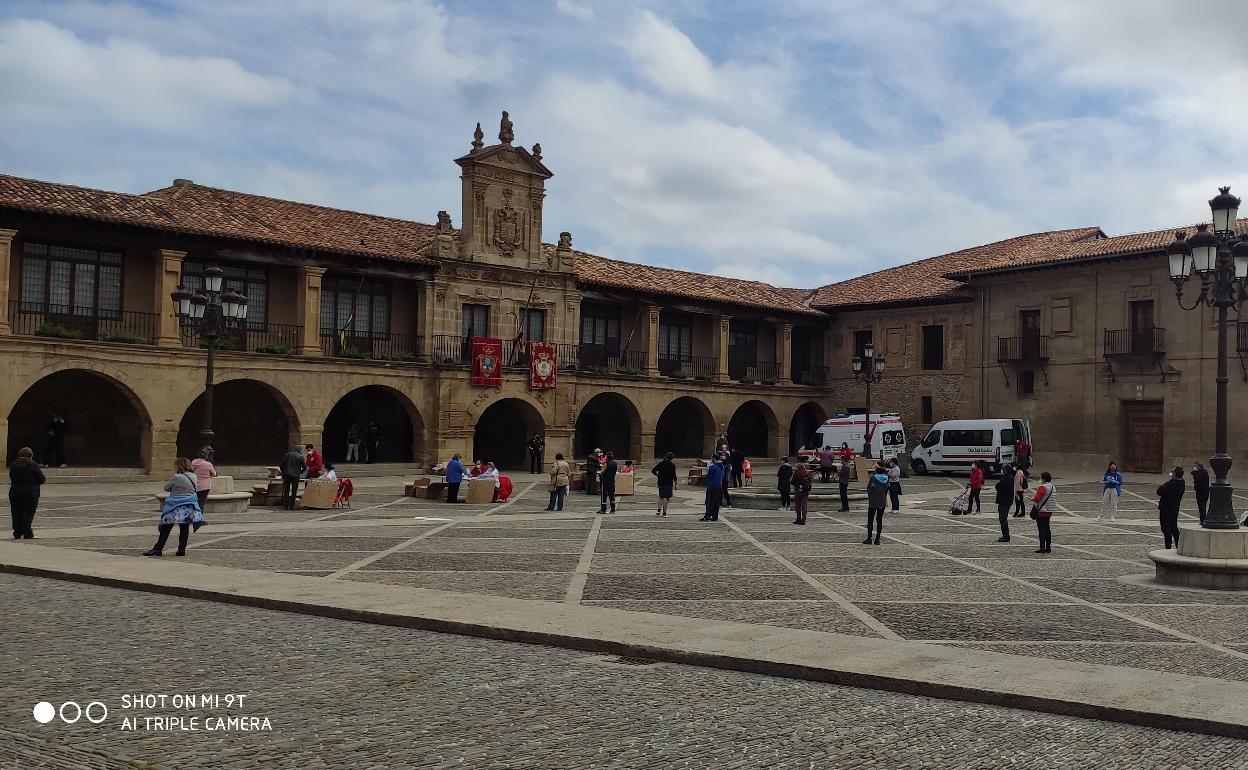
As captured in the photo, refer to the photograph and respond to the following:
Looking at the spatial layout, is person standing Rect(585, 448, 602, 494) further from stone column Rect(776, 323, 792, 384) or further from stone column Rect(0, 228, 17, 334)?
stone column Rect(776, 323, 792, 384)

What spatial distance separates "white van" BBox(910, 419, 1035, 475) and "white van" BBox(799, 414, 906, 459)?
1.29 metres

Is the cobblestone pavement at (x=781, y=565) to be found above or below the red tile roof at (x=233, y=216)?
below

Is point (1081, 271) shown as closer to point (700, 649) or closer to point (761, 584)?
point (761, 584)

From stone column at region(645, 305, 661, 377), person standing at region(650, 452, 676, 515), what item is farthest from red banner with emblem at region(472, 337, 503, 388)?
person standing at region(650, 452, 676, 515)

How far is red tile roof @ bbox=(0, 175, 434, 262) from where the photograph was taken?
30.2 meters

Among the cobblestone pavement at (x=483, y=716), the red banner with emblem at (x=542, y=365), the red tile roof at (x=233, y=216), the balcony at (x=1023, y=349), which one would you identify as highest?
the red tile roof at (x=233, y=216)

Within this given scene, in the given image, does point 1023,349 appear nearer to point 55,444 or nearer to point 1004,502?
point 1004,502

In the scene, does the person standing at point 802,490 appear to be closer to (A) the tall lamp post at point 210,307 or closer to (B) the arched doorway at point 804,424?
Answer: (A) the tall lamp post at point 210,307

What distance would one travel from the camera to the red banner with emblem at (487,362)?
3778 cm

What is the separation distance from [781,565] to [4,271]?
23.3 m

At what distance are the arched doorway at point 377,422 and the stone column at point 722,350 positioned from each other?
1301cm

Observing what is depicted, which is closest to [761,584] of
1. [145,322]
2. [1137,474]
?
[145,322]

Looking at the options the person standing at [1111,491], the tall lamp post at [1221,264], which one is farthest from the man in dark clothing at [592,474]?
the tall lamp post at [1221,264]

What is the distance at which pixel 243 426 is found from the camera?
36.8 meters
